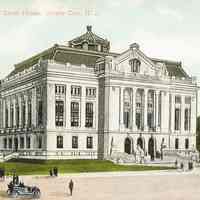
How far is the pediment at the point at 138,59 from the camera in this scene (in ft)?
196

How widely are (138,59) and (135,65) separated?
2.97ft

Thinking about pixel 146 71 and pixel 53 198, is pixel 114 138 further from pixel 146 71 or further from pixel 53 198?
pixel 53 198

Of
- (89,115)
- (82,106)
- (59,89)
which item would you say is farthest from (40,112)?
(89,115)

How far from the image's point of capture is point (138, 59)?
60750 mm

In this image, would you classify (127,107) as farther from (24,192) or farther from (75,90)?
(24,192)

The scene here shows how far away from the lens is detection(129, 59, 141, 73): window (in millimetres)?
60531

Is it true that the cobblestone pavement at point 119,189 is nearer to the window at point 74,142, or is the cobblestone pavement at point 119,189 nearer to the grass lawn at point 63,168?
the grass lawn at point 63,168

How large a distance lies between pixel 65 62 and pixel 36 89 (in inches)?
201

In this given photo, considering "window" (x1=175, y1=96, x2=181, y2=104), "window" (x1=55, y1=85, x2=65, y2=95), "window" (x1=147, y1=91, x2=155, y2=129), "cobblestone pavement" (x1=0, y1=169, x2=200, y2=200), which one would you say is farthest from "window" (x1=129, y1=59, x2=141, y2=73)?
"cobblestone pavement" (x1=0, y1=169, x2=200, y2=200)

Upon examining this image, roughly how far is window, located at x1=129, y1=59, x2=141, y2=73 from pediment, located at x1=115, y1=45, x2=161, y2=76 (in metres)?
0.14

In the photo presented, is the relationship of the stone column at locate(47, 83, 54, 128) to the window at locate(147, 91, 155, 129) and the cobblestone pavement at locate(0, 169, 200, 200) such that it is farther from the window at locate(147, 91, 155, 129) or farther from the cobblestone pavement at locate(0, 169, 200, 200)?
the cobblestone pavement at locate(0, 169, 200, 200)

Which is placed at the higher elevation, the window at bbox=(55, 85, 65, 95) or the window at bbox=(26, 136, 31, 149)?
the window at bbox=(55, 85, 65, 95)

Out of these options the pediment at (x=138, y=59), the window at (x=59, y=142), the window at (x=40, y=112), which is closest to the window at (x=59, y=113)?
the window at (x=59, y=142)

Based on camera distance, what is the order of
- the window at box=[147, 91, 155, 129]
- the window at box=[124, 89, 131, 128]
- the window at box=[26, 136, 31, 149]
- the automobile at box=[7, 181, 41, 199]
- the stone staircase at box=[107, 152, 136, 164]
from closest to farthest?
the automobile at box=[7, 181, 41, 199], the stone staircase at box=[107, 152, 136, 164], the window at box=[124, 89, 131, 128], the window at box=[26, 136, 31, 149], the window at box=[147, 91, 155, 129]
